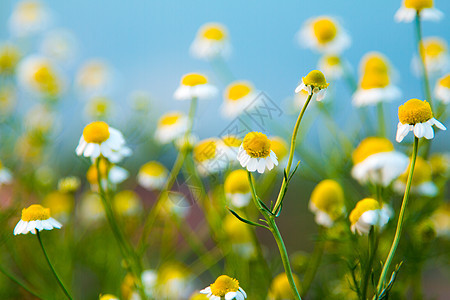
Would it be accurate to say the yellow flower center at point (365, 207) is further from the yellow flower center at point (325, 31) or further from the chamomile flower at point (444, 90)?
the yellow flower center at point (325, 31)

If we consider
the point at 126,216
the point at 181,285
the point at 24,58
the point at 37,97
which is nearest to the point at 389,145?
the point at 181,285

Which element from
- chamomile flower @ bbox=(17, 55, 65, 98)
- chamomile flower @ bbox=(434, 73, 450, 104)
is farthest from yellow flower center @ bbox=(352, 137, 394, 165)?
chamomile flower @ bbox=(17, 55, 65, 98)

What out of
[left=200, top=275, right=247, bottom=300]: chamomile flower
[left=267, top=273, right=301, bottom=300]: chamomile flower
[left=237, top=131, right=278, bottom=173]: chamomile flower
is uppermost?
[left=237, top=131, right=278, bottom=173]: chamomile flower

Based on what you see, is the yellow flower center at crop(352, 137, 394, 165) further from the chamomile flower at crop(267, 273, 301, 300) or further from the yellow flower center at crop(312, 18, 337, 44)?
the yellow flower center at crop(312, 18, 337, 44)

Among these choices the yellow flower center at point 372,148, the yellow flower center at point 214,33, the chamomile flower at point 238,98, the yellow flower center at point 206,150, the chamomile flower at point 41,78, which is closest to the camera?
the yellow flower center at point 372,148

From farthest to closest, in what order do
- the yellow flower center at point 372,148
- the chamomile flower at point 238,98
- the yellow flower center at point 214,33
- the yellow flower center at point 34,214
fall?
the yellow flower center at point 214,33
the chamomile flower at point 238,98
the yellow flower center at point 372,148
the yellow flower center at point 34,214

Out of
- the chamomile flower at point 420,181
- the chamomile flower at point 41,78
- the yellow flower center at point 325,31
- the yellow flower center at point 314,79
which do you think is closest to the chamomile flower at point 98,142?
the yellow flower center at point 314,79

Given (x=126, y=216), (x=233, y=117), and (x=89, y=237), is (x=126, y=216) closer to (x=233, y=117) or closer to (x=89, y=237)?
(x=89, y=237)
